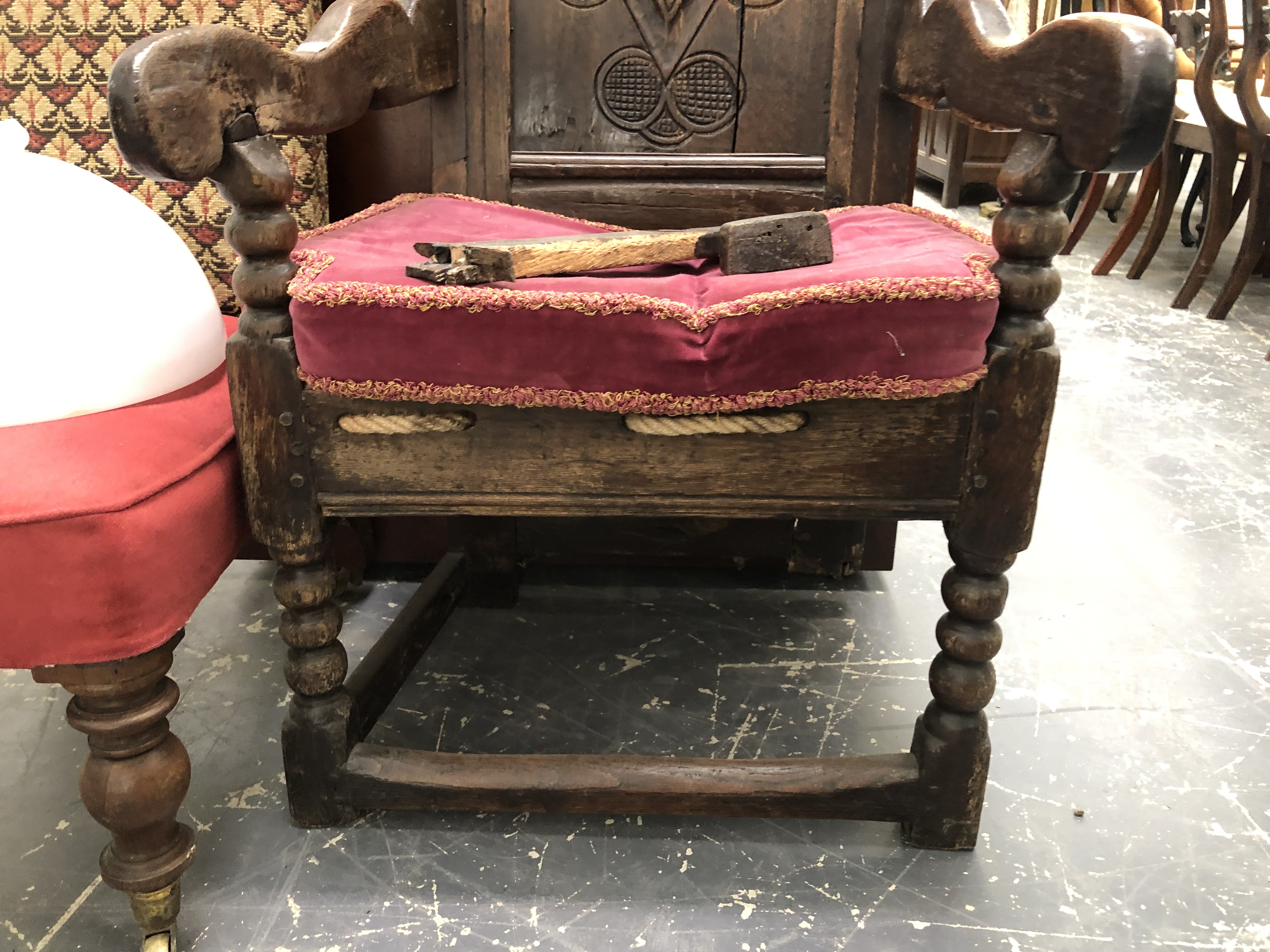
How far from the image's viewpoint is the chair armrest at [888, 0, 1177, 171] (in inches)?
32.9

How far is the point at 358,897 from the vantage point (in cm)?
109

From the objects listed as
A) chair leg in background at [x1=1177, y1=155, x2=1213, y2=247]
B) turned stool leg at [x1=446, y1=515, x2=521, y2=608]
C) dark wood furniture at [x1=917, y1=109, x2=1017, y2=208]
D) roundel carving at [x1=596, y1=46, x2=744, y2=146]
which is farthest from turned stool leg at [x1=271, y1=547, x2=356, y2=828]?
dark wood furniture at [x1=917, y1=109, x2=1017, y2=208]

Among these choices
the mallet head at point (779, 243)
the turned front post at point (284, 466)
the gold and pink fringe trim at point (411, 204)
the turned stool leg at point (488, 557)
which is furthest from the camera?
the turned stool leg at point (488, 557)

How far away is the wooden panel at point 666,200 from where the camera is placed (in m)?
1.47

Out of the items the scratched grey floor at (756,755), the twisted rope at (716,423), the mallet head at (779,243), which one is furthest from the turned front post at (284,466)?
the mallet head at (779,243)

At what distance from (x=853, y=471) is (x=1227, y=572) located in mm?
1180

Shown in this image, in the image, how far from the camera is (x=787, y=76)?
1.43 metres

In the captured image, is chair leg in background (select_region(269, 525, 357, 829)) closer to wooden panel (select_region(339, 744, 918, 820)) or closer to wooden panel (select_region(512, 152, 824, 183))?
wooden panel (select_region(339, 744, 918, 820))

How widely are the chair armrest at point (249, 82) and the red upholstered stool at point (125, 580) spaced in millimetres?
252

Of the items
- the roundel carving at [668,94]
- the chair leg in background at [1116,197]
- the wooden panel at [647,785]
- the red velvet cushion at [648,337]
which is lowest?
the wooden panel at [647,785]

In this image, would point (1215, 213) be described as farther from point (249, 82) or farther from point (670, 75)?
point (249, 82)

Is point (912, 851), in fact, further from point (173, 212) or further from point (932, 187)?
point (932, 187)

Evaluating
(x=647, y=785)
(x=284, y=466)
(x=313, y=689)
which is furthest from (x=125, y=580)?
(x=647, y=785)

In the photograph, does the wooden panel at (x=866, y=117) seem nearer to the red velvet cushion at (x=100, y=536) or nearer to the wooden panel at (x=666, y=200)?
the wooden panel at (x=666, y=200)
